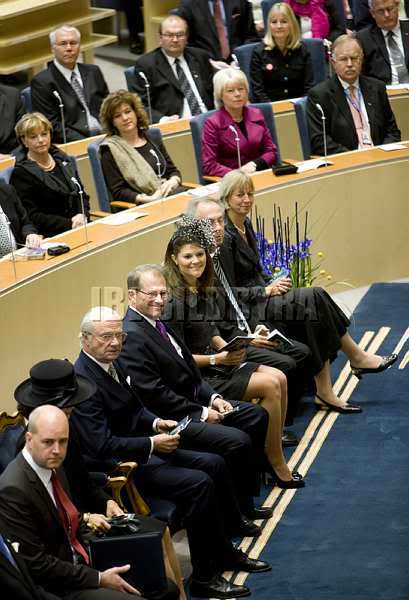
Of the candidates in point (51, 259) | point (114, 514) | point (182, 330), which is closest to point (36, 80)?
point (51, 259)

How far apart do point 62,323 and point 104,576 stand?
202 cm

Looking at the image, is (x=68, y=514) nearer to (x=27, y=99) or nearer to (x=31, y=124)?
(x=31, y=124)

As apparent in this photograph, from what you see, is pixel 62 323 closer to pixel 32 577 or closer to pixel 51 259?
pixel 51 259

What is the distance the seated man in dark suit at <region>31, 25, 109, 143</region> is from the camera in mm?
8633

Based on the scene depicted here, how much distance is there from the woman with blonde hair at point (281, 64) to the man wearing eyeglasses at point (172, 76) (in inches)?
16.2

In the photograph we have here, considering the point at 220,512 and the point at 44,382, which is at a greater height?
the point at 44,382

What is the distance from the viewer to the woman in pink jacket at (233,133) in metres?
7.89

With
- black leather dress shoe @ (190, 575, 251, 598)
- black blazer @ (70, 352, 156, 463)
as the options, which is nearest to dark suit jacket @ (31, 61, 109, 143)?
black blazer @ (70, 352, 156, 463)

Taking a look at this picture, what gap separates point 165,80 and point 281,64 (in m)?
0.84

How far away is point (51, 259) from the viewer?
6328 mm

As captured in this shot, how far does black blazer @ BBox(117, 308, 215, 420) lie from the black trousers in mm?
103

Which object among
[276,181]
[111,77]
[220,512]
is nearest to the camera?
[220,512]

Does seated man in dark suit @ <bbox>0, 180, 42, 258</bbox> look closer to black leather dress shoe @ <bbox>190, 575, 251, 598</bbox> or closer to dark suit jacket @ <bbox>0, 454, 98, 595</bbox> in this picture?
black leather dress shoe @ <bbox>190, 575, 251, 598</bbox>

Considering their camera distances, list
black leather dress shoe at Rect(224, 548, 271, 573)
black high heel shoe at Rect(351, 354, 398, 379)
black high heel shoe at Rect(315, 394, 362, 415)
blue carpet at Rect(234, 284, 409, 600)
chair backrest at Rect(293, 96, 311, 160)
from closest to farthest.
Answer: blue carpet at Rect(234, 284, 409, 600) < black leather dress shoe at Rect(224, 548, 271, 573) < black high heel shoe at Rect(315, 394, 362, 415) < black high heel shoe at Rect(351, 354, 398, 379) < chair backrest at Rect(293, 96, 311, 160)
